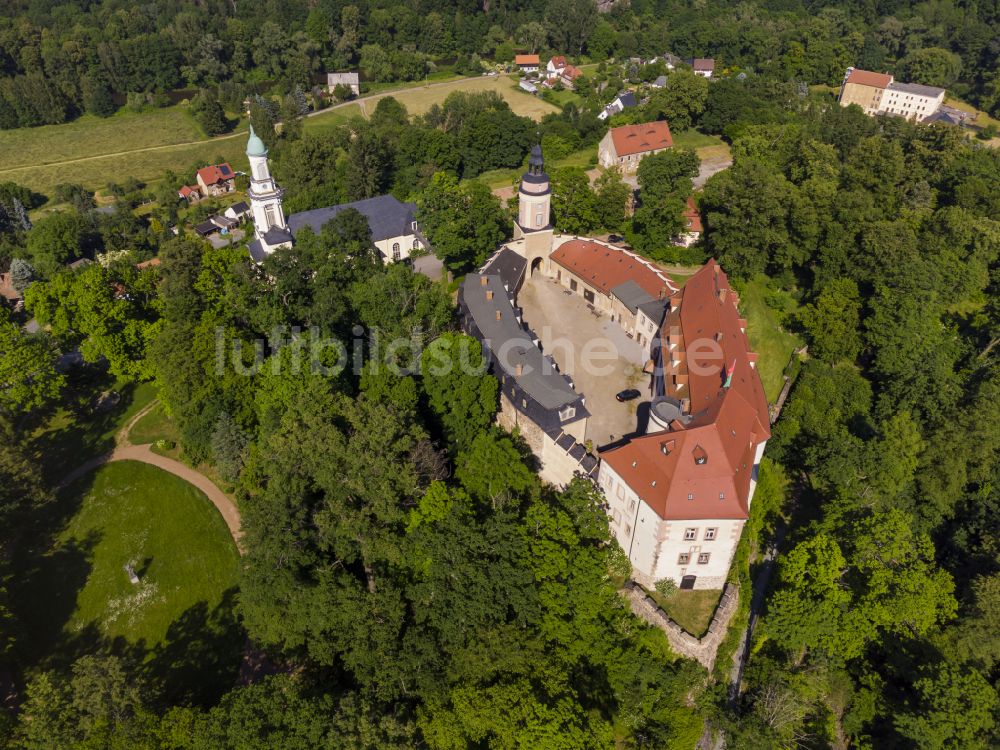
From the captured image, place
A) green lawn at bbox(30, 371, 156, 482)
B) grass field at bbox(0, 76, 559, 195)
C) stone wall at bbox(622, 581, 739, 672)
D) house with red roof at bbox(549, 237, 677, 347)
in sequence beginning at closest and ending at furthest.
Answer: stone wall at bbox(622, 581, 739, 672) → green lawn at bbox(30, 371, 156, 482) → house with red roof at bbox(549, 237, 677, 347) → grass field at bbox(0, 76, 559, 195)

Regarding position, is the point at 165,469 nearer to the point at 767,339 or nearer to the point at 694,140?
the point at 767,339

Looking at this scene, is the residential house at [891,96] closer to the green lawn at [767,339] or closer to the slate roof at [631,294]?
the green lawn at [767,339]

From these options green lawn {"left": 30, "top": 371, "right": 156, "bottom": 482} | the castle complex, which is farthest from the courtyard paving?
green lawn {"left": 30, "top": 371, "right": 156, "bottom": 482}

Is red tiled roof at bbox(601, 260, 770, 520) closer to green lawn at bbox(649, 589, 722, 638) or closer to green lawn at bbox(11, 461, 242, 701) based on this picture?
green lawn at bbox(649, 589, 722, 638)

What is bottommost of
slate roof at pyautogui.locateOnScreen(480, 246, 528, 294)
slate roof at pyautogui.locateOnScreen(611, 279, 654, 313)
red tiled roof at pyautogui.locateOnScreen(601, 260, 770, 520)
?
slate roof at pyautogui.locateOnScreen(480, 246, 528, 294)

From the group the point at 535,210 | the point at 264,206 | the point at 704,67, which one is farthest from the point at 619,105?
the point at 264,206

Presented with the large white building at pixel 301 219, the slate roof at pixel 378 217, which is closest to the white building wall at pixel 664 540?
the large white building at pixel 301 219
